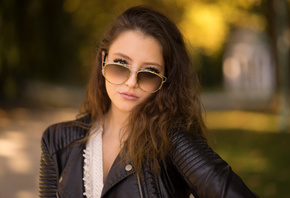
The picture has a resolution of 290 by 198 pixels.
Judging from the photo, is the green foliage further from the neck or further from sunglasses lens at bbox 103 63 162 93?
sunglasses lens at bbox 103 63 162 93

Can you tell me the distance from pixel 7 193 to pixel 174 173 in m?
3.04

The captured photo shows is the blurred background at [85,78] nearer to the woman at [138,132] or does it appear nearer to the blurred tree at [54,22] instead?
the blurred tree at [54,22]

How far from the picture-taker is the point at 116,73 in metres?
1.97

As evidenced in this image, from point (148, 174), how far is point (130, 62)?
61 cm

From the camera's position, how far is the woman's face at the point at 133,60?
6.29 ft

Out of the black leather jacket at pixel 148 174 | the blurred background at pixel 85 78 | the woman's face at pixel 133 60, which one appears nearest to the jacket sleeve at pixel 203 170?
the black leather jacket at pixel 148 174

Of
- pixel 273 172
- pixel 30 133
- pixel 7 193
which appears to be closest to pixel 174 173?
pixel 7 193

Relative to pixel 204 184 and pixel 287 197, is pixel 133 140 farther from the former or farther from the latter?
pixel 287 197

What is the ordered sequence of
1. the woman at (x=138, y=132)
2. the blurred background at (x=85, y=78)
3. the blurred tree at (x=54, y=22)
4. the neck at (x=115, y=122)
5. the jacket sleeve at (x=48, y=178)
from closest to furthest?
the woman at (x=138, y=132) < the jacket sleeve at (x=48, y=178) < the neck at (x=115, y=122) < the blurred background at (x=85, y=78) < the blurred tree at (x=54, y=22)

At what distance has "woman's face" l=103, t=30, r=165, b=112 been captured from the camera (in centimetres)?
192

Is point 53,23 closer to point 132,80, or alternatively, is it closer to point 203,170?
point 132,80

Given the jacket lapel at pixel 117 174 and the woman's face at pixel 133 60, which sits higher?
the woman's face at pixel 133 60

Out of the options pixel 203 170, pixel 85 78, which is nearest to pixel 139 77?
pixel 203 170

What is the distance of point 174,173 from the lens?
1.76 m
